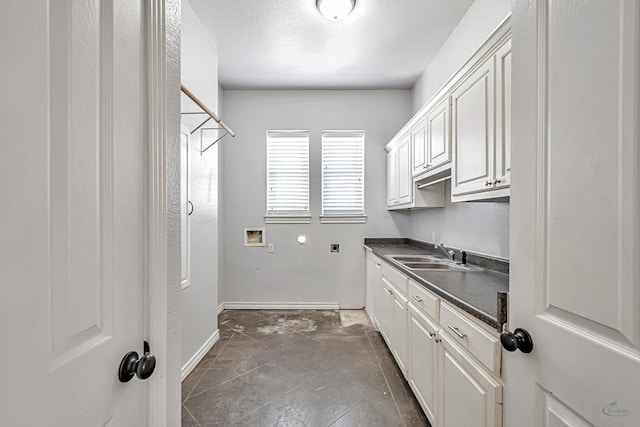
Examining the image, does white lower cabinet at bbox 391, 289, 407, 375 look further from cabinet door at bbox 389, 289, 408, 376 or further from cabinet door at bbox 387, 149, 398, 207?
cabinet door at bbox 387, 149, 398, 207

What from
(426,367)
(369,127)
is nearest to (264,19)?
(369,127)

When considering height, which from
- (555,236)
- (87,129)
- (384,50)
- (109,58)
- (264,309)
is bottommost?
(264,309)

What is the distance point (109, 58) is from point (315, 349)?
2796 millimetres

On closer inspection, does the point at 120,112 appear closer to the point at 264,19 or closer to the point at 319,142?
the point at 264,19

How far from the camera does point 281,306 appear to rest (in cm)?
396

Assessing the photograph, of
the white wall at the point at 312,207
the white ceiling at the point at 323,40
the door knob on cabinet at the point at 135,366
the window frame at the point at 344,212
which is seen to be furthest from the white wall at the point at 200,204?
the door knob on cabinet at the point at 135,366

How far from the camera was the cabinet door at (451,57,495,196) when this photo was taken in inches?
60.2

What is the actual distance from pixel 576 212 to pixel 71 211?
3.49 ft

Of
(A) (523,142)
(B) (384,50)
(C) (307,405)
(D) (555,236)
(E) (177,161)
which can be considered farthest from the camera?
(B) (384,50)

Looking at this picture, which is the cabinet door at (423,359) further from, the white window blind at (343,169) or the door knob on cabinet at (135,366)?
the white window blind at (343,169)

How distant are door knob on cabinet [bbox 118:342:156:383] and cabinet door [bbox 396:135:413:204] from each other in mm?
2685

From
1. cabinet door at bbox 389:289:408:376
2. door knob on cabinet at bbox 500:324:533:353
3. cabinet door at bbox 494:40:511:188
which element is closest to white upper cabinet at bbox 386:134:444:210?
cabinet door at bbox 389:289:408:376

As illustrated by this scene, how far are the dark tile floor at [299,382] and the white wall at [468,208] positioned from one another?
128 cm

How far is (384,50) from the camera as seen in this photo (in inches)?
118
